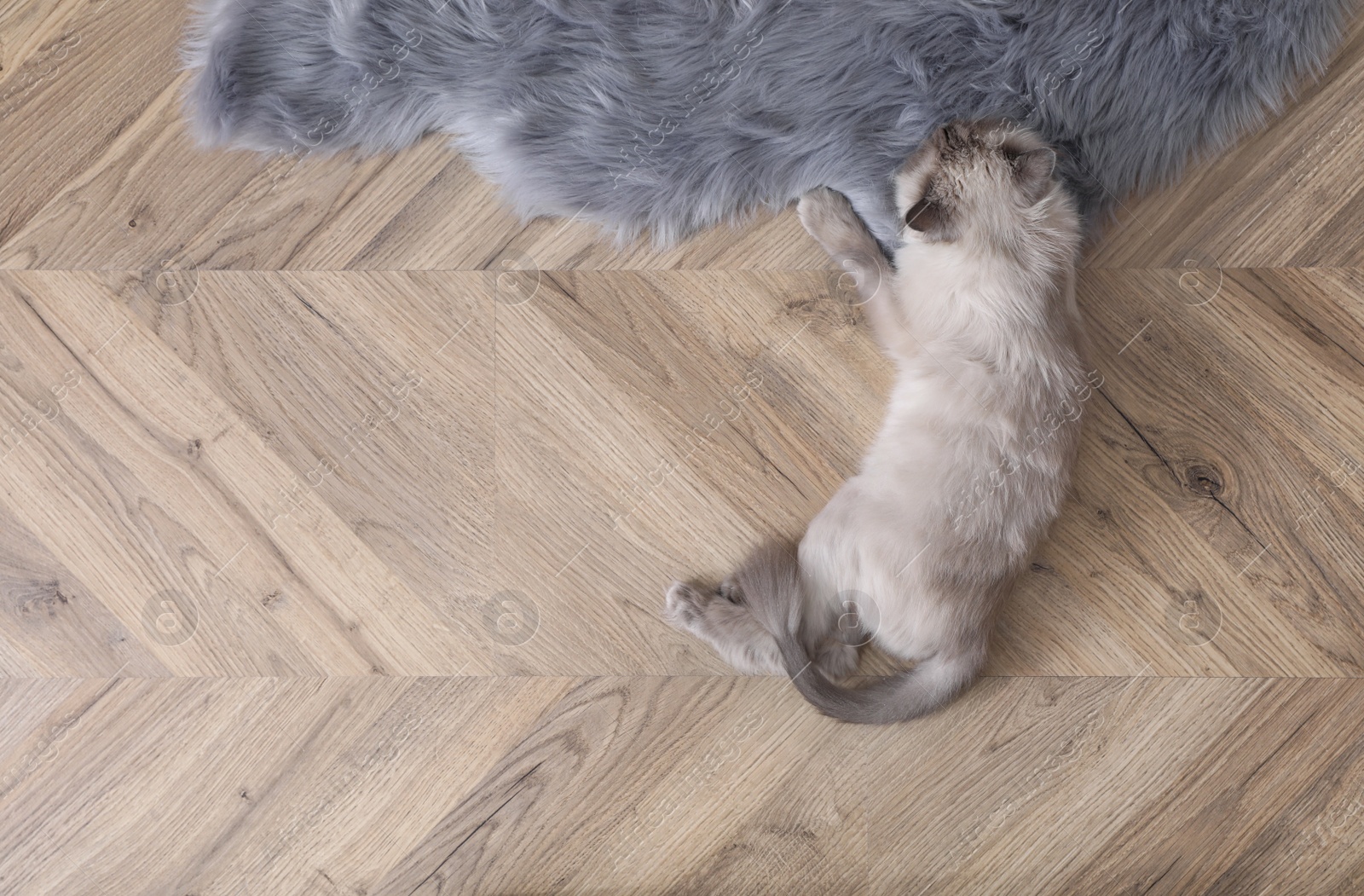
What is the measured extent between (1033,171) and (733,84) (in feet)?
1.36

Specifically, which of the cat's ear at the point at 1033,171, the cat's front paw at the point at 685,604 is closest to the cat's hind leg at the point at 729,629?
the cat's front paw at the point at 685,604

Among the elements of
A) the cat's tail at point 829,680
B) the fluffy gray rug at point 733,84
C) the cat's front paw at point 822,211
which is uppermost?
the fluffy gray rug at point 733,84

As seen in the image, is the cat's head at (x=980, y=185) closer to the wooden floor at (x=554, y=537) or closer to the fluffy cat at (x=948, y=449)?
the fluffy cat at (x=948, y=449)

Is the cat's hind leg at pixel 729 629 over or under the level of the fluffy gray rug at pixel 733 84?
under

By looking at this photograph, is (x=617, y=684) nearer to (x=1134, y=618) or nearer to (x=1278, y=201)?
(x=1134, y=618)

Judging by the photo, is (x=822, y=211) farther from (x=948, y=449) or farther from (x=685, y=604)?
(x=685, y=604)

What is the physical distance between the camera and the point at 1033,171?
977 mm

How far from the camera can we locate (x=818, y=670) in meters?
1.02

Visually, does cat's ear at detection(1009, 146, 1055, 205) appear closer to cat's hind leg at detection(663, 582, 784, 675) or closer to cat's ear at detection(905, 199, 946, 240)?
cat's ear at detection(905, 199, 946, 240)

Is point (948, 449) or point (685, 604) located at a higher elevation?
point (948, 449)

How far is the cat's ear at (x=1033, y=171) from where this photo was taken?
97 centimetres

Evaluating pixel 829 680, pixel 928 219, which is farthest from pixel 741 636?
pixel 928 219

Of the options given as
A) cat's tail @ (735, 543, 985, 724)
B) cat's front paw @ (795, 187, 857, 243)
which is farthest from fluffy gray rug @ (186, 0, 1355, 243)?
cat's tail @ (735, 543, 985, 724)

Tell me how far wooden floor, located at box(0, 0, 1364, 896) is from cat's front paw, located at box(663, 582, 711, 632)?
28mm
